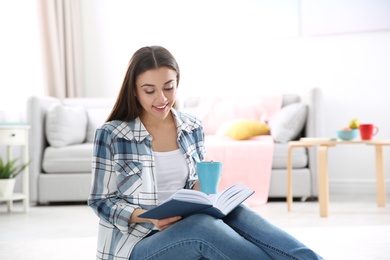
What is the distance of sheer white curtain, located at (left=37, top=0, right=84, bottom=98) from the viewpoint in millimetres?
4941

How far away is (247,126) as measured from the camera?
166 inches

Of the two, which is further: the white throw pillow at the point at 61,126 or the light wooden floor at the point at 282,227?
the white throw pillow at the point at 61,126

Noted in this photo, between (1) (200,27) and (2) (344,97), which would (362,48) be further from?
(1) (200,27)

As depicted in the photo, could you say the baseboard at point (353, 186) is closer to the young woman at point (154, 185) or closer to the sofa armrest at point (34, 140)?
the sofa armrest at point (34, 140)

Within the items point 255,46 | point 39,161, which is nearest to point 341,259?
point 39,161

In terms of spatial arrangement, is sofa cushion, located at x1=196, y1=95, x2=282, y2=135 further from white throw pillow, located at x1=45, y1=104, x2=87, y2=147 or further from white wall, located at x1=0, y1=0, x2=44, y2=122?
white wall, located at x1=0, y1=0, x2=44, y2=122

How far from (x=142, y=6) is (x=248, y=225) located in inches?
161

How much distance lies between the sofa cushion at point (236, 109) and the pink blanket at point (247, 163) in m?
0.55

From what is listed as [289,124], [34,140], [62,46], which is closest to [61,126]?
[34,140]

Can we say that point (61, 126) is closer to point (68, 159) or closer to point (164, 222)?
point (68, 159)

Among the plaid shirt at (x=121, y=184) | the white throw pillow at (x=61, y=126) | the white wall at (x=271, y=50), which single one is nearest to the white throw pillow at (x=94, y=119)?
the white throw pillow at (x=61, y=126)

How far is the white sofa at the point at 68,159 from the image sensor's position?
402cm

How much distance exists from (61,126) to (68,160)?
0.26m

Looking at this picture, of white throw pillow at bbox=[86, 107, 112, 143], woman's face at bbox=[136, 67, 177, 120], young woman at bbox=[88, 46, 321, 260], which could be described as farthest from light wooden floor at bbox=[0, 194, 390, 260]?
woman's face at bbox=[136, 67, 177, 120]
